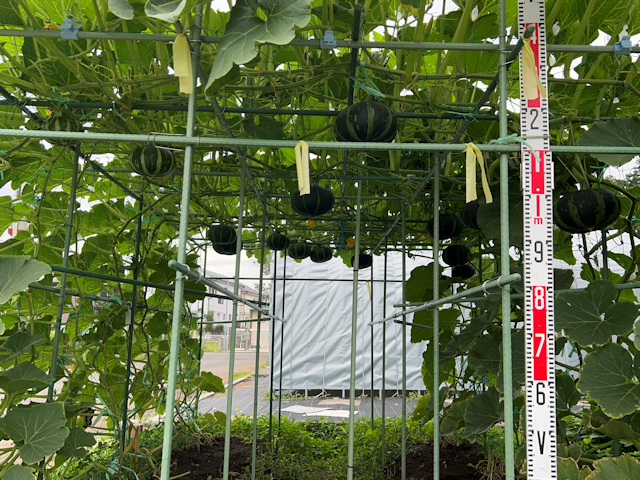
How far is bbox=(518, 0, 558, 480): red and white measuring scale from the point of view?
123 cm

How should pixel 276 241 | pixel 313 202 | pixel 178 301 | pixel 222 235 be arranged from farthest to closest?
pixel 276 241, pixel 222 235, pixel 313 202, pixel 178 301

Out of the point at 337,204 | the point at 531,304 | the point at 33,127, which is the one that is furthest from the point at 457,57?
the point at 337,204

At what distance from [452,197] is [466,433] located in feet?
5.00

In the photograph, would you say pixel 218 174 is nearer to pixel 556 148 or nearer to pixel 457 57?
pixel 457 57

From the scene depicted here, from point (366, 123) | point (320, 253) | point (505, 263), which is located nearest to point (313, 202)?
point (366, 123)

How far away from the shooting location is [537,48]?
4.48ft

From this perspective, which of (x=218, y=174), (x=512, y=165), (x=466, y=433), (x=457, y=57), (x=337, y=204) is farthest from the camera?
(x=337, y=204)

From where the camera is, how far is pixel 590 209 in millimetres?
1826

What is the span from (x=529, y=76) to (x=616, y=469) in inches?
45.5

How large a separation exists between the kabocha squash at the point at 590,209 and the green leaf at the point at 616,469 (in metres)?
0.79

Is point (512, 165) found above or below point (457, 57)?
below

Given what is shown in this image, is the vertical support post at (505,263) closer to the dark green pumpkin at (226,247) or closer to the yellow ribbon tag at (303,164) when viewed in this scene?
the yellow ribbon tag at (303,164)

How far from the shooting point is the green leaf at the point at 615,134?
5.54ft

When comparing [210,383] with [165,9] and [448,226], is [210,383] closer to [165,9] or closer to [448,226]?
[448,226]
